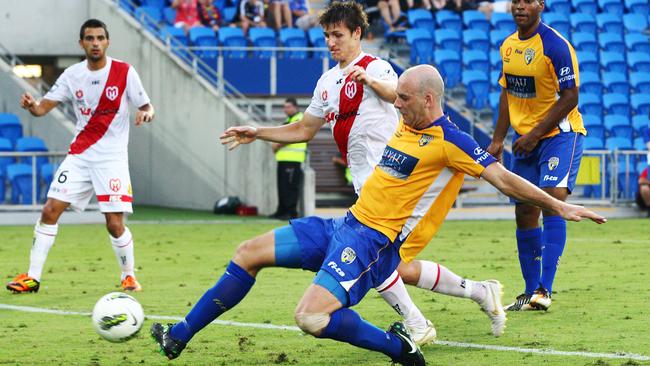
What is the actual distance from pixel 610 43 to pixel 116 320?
2154 cm

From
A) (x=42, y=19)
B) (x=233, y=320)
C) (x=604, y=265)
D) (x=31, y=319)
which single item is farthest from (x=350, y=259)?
(x=42, y=19)

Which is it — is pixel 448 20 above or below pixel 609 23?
above

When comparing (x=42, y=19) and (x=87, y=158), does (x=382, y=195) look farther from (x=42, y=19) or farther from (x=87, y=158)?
(x=42, y=19)

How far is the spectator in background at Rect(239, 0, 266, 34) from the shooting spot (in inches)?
988

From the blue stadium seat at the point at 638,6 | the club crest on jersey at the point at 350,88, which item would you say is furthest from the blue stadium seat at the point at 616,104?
the club crest on jersey at the point at 350,88

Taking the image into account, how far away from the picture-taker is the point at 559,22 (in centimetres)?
2692

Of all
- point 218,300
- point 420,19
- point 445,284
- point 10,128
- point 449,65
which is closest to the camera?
point 218,300

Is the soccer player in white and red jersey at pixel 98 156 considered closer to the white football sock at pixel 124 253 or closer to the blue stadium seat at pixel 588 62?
the white football sock at pixel 124 253

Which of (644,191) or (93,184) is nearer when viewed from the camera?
(93,184)

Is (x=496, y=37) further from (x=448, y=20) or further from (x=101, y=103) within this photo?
(x=101, y=103)

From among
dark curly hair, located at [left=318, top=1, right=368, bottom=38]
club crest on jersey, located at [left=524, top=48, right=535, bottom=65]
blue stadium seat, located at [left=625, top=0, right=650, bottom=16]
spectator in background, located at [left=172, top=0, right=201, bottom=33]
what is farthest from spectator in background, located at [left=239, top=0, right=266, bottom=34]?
dark curly hair, located at [left=318, top=1, right=368, bottom=38]

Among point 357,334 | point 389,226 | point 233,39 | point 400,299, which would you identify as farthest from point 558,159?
point 233,39

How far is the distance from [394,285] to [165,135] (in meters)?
16.3

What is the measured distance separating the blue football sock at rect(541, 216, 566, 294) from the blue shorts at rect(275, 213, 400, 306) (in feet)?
8.29
